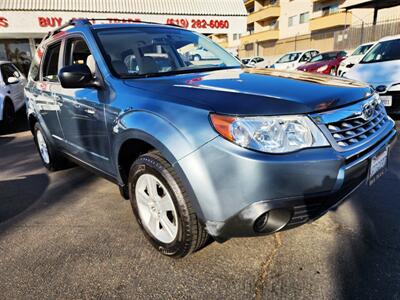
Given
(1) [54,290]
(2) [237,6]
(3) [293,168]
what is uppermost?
(2) [237,6]

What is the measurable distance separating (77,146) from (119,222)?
35.1 inches

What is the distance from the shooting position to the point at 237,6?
18000mm

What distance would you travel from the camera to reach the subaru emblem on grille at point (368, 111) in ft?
7.34

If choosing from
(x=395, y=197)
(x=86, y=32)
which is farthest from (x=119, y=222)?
(x=395, y=197)

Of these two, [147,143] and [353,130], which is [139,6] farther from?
[353,130]

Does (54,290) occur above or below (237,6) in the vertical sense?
below

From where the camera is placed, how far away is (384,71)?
6336mm

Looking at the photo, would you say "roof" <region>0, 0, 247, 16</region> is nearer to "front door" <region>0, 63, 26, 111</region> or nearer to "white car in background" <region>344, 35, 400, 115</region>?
"front door" <region>0, 63, 26, 111</region>

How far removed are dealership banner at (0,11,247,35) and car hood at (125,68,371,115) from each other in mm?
11094

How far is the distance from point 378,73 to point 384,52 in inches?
43.8

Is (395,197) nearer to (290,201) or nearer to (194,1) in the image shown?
(290,201)

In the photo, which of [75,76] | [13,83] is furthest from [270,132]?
→ [13,83]

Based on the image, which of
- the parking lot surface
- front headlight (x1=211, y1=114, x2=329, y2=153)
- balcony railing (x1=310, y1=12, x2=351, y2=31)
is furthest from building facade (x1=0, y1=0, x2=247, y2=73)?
balcony railing (x1=310, y1=12, x2=351, y2=31)

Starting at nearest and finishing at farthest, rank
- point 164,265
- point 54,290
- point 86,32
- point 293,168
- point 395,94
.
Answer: point 293,168 < point 54,290 < point 164,265 < point 86,32 < point 395,94
